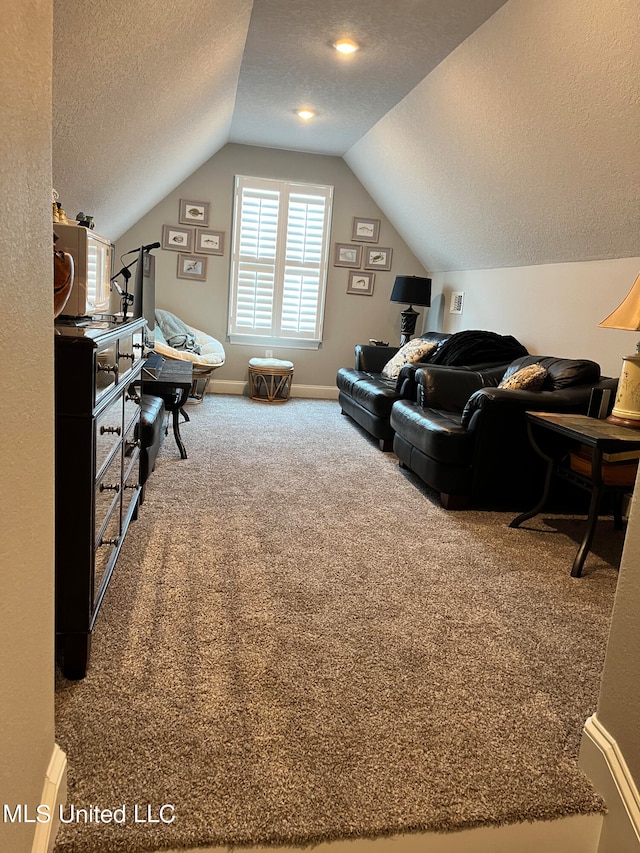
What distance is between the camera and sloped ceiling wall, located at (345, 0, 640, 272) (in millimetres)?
2844

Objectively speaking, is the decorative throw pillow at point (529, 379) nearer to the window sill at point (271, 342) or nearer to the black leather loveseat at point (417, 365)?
the black leather loveseat at point (417, 365)

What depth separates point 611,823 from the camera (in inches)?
55.5

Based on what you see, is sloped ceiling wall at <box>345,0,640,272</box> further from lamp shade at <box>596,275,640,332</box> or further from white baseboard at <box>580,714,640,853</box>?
white baseboard at <box>580,714,640,853</box>

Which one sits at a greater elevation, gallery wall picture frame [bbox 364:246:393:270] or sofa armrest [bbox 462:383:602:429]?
gallery wall picture frame [bbox 364:246:393:270]

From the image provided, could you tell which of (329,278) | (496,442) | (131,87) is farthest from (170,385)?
(329,278)

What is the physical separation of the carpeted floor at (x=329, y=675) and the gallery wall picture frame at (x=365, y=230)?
14.1ft

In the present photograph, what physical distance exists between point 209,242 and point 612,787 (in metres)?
6.18

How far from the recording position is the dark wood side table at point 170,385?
371cm

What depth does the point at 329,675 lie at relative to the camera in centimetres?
186

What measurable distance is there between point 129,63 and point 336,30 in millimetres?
1478

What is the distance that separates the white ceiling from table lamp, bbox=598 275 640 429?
171cm

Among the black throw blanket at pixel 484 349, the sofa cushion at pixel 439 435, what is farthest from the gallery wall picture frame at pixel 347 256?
the sofa cushion at pixel 439 435

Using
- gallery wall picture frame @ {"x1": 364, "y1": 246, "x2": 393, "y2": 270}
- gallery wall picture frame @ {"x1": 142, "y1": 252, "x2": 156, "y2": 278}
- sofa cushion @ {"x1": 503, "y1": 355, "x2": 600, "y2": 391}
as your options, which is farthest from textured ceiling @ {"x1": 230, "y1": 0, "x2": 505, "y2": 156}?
sofa cushion @ {"x1": 503, "y1": 355, "x2": 600, "y2": 391}

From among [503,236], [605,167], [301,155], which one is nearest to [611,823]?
[605,167]
